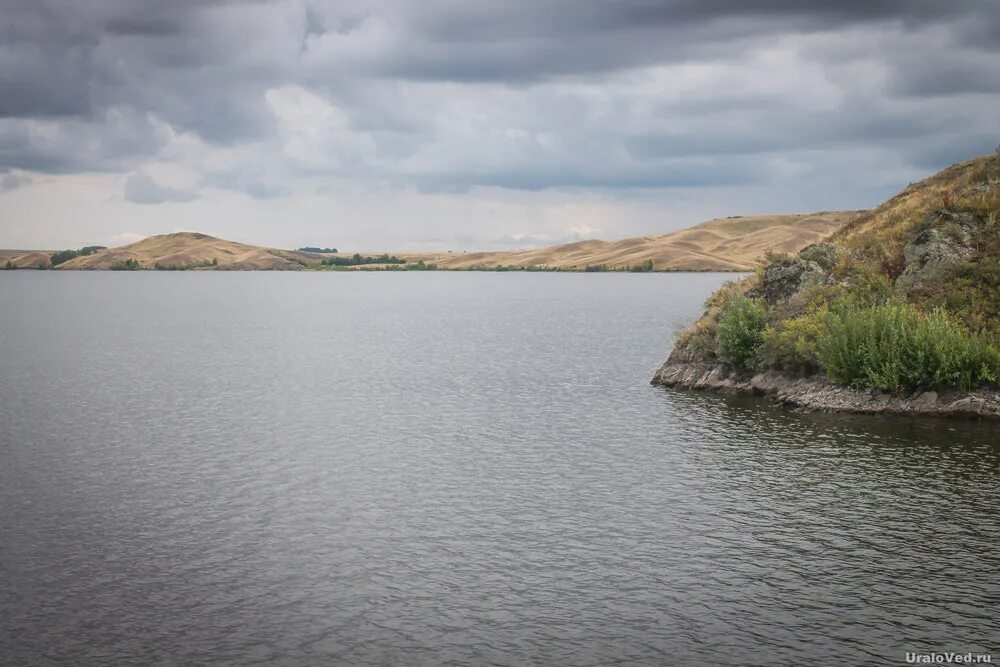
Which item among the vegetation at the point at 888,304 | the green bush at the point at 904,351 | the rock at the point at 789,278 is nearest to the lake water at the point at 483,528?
the green bush at the point at 904,351

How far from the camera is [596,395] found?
4994cm

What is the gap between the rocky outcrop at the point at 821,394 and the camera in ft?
132

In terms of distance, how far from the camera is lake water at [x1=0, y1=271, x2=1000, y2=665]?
18953 millimetres

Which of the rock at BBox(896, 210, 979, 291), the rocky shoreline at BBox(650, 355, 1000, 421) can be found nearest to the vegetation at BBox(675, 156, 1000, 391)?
the rock at BBox(896, 210, 979, 291)

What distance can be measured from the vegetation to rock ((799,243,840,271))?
61 mm

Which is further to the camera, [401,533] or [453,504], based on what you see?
[453,504]

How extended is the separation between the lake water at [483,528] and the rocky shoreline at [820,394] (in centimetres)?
140

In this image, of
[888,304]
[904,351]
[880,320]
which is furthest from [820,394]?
[888,304]

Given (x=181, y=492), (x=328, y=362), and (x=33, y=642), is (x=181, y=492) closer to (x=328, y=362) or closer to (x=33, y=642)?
(x=33, y=642)

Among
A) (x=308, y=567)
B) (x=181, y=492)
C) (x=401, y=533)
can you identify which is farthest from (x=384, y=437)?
(x=308, y=567)

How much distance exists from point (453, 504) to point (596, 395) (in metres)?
22.5

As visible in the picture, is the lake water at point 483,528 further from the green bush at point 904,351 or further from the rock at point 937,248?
the rock at point 937,248

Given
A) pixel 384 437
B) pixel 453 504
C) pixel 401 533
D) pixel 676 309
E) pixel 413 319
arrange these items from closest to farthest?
pixel 401 533 → pixel 453 504 → pixel 384 437 → pixel 413 319 → pixel 676 309

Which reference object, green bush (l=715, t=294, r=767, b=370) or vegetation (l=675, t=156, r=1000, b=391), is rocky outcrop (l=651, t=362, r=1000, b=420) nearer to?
vegetation (l=675, t=156, r=1000, b=391)
